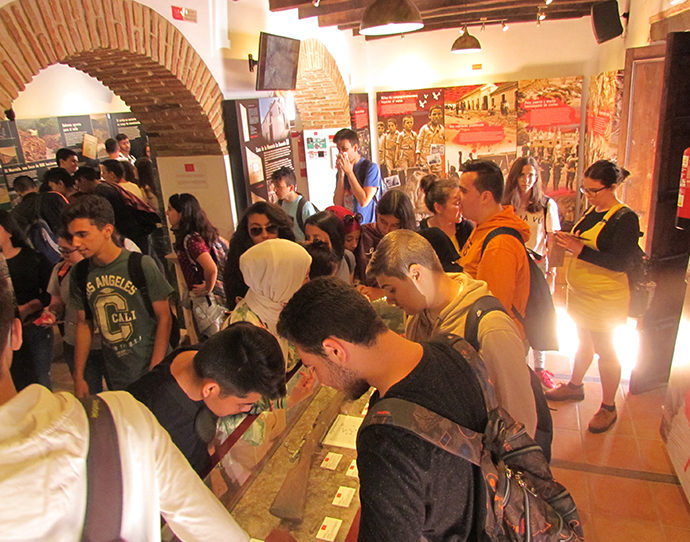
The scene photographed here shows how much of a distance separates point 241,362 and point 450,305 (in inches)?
32.2

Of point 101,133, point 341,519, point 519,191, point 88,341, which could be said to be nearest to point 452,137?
point 519,191

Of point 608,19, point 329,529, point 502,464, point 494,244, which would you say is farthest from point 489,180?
point 608,19

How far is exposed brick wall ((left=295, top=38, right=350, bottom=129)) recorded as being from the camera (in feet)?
25.3

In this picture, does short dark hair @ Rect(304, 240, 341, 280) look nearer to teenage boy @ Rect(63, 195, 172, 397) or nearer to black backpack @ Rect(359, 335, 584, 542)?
teenage boy @ Rect(63, 195, 172, 397)

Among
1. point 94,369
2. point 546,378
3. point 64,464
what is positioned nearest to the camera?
point 64,464

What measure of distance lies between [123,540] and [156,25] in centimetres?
448

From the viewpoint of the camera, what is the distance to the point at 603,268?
3.54 m

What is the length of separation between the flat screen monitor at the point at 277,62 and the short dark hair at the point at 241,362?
4753 mm

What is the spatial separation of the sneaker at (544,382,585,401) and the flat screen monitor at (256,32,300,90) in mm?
4451

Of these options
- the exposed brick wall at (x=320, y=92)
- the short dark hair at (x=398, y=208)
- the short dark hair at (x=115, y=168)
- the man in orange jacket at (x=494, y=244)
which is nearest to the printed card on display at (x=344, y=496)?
the man in orange jacket at (x=494, y=244)

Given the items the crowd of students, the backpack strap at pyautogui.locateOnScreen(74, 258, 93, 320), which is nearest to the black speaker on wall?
the crowd of students

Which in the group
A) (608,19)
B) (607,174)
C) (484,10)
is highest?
(484,10)

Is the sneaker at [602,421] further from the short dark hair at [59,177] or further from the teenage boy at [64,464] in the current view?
the short dark hair at [59,177]

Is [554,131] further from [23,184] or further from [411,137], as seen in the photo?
[23,184]
